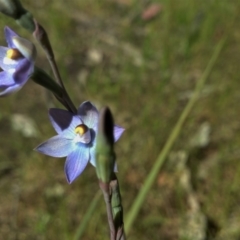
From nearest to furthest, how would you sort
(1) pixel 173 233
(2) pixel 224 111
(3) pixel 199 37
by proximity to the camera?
(1) pixel 173 233 → (2) pixel 224 111 → (3) pixel 199 37

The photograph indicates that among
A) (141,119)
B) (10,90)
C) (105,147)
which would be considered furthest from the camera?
(141,119)

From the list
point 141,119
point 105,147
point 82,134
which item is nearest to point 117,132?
point 82,134

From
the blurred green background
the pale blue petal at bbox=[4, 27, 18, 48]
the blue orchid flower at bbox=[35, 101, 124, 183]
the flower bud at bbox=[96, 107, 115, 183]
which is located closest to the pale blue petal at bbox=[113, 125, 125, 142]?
the blue orchid flower at bbox=[35, 101, 124, 183]

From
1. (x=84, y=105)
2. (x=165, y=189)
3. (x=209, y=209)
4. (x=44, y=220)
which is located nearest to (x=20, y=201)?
(x=44, y=220)

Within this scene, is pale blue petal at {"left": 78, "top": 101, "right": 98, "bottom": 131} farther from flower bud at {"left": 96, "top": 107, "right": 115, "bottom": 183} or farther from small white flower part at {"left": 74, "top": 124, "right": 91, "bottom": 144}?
flower bud at {"left": 96, "top": 107, "right": 115, "bottom": 183}

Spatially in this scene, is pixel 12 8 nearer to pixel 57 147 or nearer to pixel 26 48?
pixel 26 48

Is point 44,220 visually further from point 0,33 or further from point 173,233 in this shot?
point 0,33
